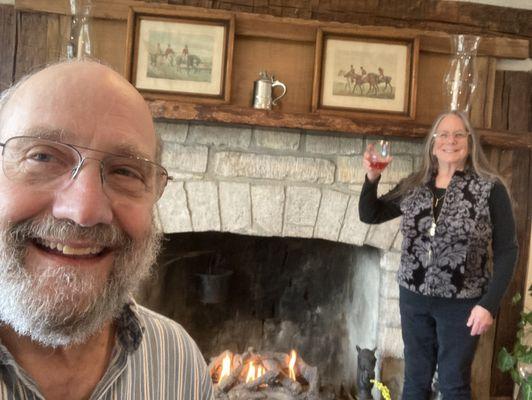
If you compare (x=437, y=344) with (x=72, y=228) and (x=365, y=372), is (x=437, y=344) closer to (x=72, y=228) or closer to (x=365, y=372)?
(x=365, y=372)

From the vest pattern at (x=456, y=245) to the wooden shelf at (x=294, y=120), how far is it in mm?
351

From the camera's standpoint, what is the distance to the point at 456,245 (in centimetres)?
200

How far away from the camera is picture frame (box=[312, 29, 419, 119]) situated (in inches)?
92.9

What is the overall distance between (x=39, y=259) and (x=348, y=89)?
6.04 ft

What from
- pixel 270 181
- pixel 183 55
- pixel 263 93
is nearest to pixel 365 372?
pixel 270 181

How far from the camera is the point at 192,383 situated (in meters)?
1.01

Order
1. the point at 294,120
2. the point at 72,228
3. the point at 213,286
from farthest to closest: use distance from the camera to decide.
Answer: the point at 213,286
the point at 294,120
the point at 72,228

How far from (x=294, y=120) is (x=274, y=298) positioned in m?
1.12

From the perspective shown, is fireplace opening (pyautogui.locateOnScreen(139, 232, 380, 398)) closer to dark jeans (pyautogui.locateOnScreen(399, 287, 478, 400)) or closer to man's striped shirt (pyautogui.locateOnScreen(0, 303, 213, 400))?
dark jeans (pyautogui.locateOnScreen(399, 287, 478, 400))

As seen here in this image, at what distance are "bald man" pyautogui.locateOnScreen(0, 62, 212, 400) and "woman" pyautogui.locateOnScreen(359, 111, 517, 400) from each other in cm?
139

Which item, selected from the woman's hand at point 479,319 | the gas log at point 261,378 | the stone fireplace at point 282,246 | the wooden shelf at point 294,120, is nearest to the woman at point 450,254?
the woman's hand at point 479,319

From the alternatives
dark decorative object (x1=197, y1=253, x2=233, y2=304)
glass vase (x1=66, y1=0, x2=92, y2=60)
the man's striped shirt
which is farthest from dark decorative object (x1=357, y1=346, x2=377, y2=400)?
glass vase (x1=66, y1=0, x2=92, y2=60)

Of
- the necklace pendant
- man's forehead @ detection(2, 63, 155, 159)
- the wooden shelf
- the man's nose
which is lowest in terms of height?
the necklace pendant

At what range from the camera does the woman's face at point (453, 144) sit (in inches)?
81.4
